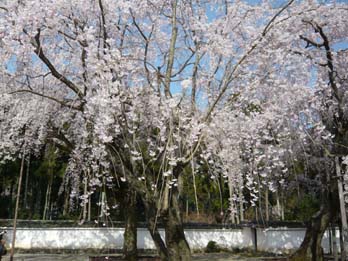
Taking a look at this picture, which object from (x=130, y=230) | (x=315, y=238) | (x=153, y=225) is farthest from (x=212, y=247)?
(x=153, y=225)

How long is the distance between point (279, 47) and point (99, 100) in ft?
11.3

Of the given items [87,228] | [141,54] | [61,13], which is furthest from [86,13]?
[87,228]

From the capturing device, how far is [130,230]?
1043 centimetres

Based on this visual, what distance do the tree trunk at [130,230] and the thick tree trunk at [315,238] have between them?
4122 mm

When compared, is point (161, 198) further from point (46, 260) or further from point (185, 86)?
point (46, 260)

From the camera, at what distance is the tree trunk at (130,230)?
10148 millimetres

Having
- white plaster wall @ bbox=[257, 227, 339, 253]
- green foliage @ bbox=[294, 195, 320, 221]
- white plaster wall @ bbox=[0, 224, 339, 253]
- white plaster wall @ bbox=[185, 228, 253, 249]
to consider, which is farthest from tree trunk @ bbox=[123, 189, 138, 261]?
green foliage @ bbox=[294, 195, 320, 221]

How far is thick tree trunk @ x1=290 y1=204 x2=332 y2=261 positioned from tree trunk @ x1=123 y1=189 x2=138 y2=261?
4122 millimetres

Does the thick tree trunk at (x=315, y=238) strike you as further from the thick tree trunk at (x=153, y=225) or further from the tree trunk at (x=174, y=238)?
the thick tree trunk at (x=153, y=225)

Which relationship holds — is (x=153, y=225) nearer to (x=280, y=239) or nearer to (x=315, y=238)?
(x=315, y=238)

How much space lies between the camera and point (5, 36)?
6.10m

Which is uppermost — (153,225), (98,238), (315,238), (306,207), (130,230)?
(306,207)

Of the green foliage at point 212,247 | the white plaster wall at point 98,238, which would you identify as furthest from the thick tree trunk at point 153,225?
the green foliage at point 212,247

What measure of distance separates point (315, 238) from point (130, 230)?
4.77m
